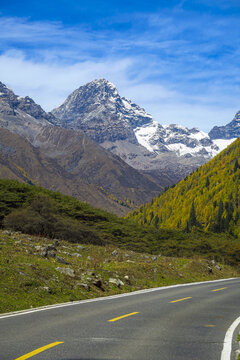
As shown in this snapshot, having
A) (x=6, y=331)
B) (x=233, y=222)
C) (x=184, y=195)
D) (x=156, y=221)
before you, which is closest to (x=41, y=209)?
(x=6, y=331)

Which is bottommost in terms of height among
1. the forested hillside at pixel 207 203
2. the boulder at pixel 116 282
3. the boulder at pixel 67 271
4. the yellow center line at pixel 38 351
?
the boulder at pixel 116 282

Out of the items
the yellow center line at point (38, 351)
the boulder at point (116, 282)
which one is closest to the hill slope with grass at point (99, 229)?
the boulder at point (116, 282)

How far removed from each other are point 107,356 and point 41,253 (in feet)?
49.0

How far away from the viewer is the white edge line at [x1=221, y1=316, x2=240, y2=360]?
8586mm

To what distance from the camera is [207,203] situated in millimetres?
160500

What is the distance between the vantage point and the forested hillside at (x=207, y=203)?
136m

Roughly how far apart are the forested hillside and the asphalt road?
373 ft

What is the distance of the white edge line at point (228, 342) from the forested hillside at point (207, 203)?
11596cm

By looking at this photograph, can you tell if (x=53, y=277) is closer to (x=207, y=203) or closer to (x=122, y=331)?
(x=122, y=331)

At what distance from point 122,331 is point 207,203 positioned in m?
154

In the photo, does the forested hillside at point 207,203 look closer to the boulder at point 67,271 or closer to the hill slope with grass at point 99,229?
the hill slope with grass at point 99,229

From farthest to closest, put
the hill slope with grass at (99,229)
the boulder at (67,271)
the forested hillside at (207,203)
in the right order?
1. the forested hillside at (207,203)
2. the hill slope with grass at (99,229)
3. the boulder at (67,271)

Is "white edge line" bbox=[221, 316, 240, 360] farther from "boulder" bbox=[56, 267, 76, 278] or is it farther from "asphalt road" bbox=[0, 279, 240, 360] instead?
"boulder" bbox=[56, 267, 76, 278]

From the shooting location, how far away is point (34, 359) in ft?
25.9
